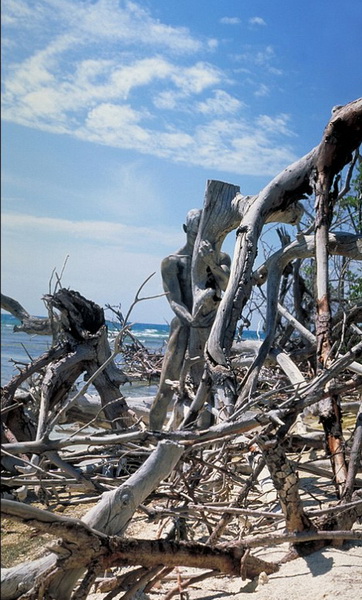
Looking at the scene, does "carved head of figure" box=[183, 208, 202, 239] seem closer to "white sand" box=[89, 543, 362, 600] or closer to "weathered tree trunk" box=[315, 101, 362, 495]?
"weathered tree trunk" box=[315, 101, 362, 495]

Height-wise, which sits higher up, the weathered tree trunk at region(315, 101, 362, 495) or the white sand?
the weathered tree trunk at region(315, 101, 362, 495)

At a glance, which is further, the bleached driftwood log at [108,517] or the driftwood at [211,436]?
the driftwood at [211,436]

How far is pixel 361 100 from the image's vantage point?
10.7ft

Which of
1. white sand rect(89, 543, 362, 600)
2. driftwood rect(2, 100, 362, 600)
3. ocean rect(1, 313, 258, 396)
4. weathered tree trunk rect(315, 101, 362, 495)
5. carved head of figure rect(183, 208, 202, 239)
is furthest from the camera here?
ocean rect(1, 313, 258, 396)

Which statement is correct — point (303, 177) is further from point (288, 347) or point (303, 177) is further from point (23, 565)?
point (288, 347)

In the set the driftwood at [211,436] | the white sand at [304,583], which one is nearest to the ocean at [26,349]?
the driftwood at [211,436]

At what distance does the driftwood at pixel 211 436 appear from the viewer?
1984mm

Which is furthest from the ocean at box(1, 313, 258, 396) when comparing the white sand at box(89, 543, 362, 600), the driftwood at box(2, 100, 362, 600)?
the white sand at box(89, 543, 362, 600)

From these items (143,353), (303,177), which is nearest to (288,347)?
(143,353)

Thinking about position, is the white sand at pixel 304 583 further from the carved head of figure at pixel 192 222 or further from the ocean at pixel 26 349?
the carved head of figure at pixel 192 222

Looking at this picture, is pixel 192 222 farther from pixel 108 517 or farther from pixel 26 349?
pixel 108 517

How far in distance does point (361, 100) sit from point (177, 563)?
2651 mm

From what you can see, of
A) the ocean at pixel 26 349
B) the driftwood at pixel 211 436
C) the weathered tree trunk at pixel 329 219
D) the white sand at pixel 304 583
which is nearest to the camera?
the driftwood at pixel 211 436

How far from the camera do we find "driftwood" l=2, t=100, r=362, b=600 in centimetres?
198
